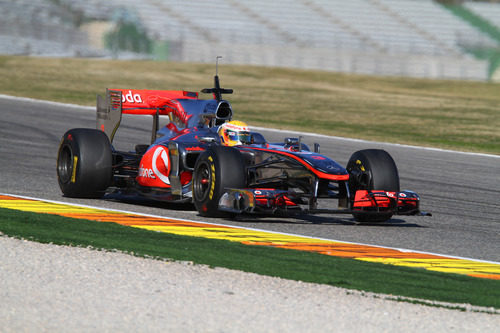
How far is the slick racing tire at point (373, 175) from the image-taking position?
10.4 m

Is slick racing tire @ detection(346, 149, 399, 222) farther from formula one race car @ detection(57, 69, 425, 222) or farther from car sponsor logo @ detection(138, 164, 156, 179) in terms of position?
car sponsor logo @ detection(138, 164, 156, 179)

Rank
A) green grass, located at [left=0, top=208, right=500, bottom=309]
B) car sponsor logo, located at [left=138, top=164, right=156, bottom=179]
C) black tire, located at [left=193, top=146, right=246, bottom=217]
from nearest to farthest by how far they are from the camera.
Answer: green grass, located at [left=0, top=208, right=500, bottom=309]
black tire, located at [left=193, top=146, right=246, bottom=217]
car sponsor logo, located at [left=138, top=164, right=156, bottom=179]

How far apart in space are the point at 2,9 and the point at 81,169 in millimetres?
29932

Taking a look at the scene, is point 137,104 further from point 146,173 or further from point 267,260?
point 267,260

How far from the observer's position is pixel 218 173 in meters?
9.84

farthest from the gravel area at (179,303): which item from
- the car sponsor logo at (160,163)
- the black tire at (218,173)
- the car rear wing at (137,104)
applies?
the car rear wing at (137,104)

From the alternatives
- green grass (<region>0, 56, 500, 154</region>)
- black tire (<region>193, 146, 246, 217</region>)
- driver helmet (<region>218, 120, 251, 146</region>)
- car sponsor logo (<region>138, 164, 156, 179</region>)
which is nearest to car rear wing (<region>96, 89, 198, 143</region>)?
car sponsor logo (<region>138, 164, 156, 179</region>)

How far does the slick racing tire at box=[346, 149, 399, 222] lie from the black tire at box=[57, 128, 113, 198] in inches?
122

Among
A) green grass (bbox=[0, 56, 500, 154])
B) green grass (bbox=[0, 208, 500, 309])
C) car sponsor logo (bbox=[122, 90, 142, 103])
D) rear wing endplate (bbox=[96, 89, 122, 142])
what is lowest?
green grass (bbox=[0, 56, 500, 154])

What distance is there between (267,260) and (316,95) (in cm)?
2665

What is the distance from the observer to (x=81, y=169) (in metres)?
11.2

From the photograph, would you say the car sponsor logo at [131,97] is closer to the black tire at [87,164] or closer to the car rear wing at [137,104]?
the car rear wing at [137,104]

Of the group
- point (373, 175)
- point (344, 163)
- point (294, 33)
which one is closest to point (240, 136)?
point (373, 175)

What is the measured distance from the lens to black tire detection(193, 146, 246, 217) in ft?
32.3
